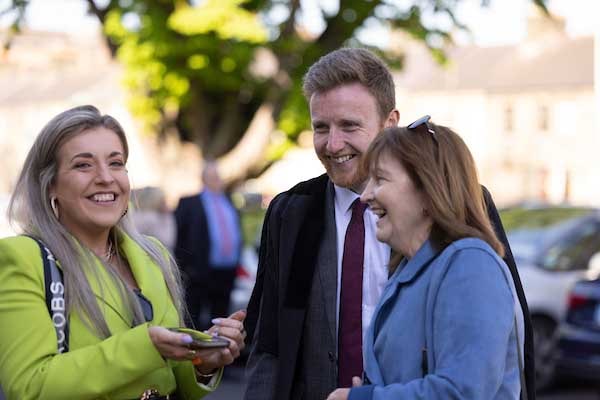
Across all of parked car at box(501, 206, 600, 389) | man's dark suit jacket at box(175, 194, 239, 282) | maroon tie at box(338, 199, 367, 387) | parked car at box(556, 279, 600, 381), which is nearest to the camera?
maroon tie at box(338, 199, 367, 387)

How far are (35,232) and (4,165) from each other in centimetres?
7284

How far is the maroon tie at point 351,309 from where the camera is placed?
355 cm

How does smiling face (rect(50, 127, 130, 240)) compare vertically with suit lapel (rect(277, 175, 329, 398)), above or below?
above

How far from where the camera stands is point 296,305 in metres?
3.64

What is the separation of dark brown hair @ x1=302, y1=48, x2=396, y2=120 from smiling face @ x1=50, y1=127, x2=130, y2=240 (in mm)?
732

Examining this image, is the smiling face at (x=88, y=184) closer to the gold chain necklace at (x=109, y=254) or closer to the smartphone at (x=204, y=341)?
Result: the gold chain necklace at (x=109, y=254)

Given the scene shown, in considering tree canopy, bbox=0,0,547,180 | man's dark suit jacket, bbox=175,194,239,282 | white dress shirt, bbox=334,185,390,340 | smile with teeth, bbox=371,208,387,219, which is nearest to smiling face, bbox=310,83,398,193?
white dress shirt, bbox=334,185,390,340

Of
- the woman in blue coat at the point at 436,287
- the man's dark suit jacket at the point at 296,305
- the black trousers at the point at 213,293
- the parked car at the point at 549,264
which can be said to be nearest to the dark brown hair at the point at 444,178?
the woman in blue coat at the point at 436,287

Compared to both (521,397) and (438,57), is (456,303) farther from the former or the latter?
(438,57)

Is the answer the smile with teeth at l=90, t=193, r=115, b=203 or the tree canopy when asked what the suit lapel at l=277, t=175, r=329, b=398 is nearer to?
the smile with teeth at l=90, t=193, r=115, b=203

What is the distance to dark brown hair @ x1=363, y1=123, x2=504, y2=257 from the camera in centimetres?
285

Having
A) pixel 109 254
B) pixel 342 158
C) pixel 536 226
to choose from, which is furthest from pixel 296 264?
pixel 536 226

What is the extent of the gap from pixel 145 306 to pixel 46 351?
43cm

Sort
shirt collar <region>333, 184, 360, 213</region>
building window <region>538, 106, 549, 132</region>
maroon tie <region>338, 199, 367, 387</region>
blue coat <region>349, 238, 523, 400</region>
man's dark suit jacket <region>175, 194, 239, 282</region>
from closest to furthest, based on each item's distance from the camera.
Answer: blue coat <region>349, 238, 523, 400</region> < maroon tie <region>338, 199, 367, 387</region> < shirt collar <region>333, 184, 360, 213</region> < man's dark suit jacket <region>175, 194, 239, 282</region> < building window <region>538, 106, 549, 132</region>
